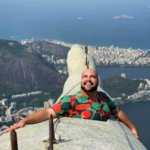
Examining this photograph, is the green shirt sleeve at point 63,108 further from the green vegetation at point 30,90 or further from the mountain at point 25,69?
the mountain at point 25,69

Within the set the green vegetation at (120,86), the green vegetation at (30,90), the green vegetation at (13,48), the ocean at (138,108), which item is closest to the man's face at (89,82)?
the ocean at (138,108)

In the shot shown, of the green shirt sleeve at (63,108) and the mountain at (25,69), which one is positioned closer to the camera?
the green shirt sleeve at (63,108)

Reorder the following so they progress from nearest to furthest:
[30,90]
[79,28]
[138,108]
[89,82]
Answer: [89,82], [138,108], [30,90], [79,28]

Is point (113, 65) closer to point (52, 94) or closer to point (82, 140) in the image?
point (52, 94)

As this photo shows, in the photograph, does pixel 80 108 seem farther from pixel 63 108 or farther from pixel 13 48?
pixel 13 48

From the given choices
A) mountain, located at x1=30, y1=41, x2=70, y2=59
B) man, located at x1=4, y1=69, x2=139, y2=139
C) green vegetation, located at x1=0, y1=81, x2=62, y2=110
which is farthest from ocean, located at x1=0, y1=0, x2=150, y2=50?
man, located at x1=4, y1=69, x2=139, y2=139

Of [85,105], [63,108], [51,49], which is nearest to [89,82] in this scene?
[85,105]

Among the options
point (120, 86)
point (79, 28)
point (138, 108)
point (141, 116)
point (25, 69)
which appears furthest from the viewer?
point (79, 28)
